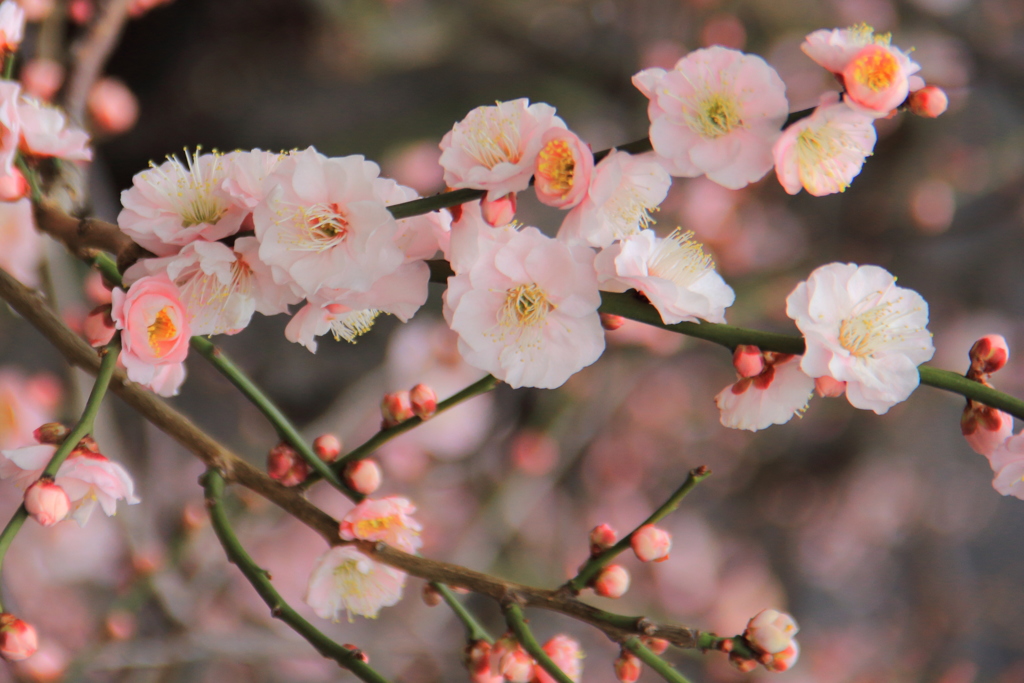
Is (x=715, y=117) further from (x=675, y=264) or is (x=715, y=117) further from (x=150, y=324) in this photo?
(x=150, y=324)

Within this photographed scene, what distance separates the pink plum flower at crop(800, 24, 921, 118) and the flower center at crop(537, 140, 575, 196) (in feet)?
0.62

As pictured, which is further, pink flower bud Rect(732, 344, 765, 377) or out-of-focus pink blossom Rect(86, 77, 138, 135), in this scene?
out-of-focus pink blossom Rect(86, 77, 138, 135)

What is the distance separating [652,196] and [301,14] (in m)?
1.64

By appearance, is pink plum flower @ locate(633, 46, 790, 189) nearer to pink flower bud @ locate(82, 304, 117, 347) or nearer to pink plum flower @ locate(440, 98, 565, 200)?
pink plum flower @ locate(440, 98, 565, 200)

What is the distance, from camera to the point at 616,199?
0.53m

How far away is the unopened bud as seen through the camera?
1.66 ft

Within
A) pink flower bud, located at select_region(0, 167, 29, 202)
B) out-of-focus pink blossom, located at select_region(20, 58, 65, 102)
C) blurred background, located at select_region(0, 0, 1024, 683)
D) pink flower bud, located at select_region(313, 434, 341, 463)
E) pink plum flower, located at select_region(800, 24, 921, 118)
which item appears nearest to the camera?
pink plum flower, located at select_region(800, 24, 921, 118)

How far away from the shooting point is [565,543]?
2.25 metres

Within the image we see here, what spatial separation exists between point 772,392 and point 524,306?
0.20 metres

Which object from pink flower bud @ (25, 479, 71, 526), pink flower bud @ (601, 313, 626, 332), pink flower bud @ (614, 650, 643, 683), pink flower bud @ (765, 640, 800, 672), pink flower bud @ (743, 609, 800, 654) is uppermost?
pink flower bud @ (601, 313, 626, 332)

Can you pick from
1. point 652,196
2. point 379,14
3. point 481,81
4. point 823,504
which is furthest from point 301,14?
point 823,504

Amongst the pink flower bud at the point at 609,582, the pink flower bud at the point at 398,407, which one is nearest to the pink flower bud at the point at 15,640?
the pink flower bud at the point at 398,407

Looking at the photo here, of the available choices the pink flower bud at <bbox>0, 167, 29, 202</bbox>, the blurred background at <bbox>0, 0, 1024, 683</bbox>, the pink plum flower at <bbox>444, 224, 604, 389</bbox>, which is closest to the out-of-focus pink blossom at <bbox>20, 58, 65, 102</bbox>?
the blurred background at <bbox>0, 0, 1024, 683</bbox>

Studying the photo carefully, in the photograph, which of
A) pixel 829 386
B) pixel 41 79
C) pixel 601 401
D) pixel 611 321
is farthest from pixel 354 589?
pixel 601 401
